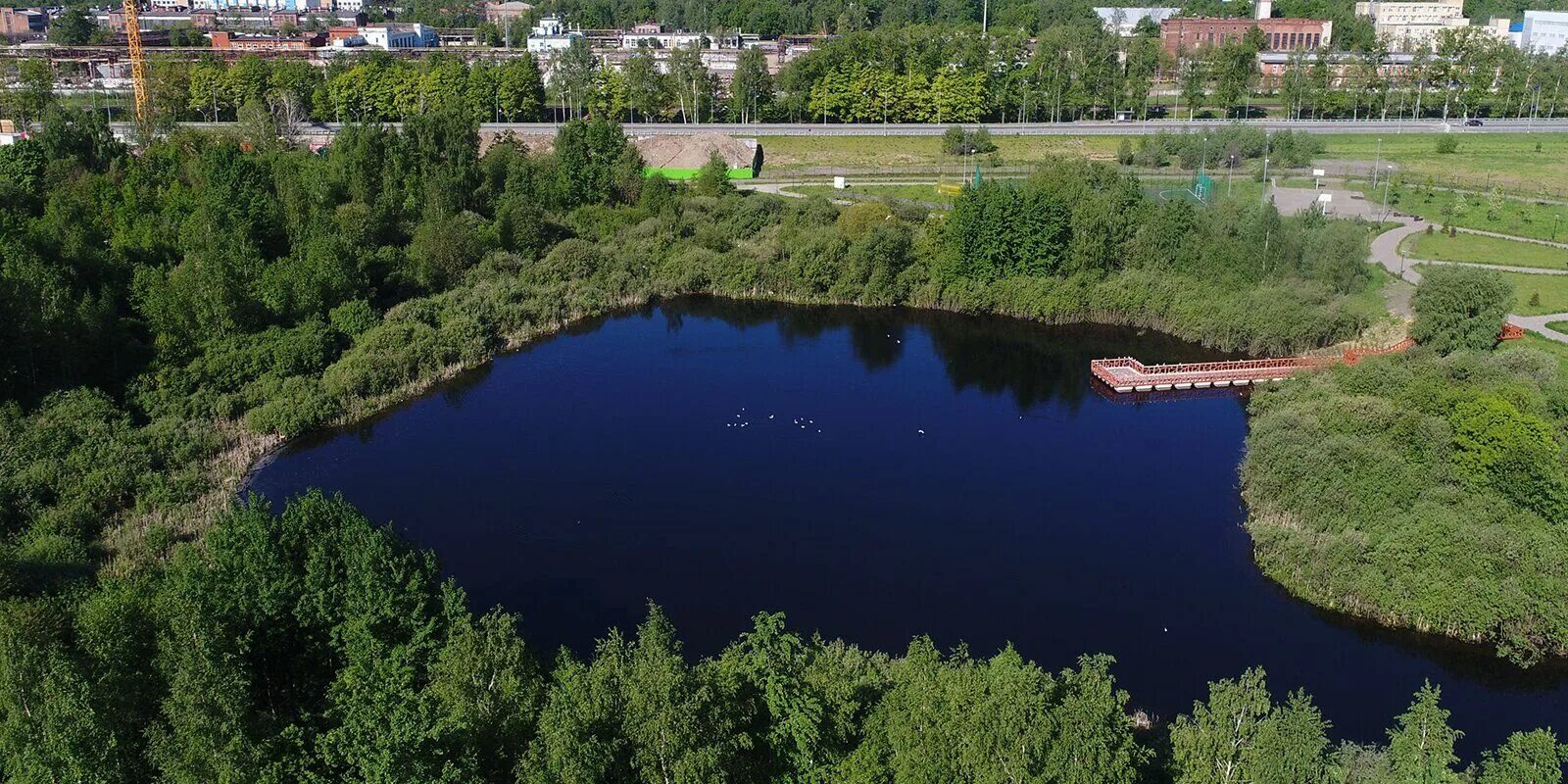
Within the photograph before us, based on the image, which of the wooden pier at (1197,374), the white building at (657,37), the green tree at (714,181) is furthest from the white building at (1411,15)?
the wooden pier at (1197,374)

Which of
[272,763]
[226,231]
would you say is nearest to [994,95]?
[226,231]

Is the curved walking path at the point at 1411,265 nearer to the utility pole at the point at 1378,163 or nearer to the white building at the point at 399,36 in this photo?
the utility pole at the point at 1378,163

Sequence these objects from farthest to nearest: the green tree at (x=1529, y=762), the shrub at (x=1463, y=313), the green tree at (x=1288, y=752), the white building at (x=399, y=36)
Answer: the white building at (x=399, y=36) → the shrub at (x=1463, y=313) → the green tree at (x=1288, y=752) → the green tree at (x=1529, y=762)

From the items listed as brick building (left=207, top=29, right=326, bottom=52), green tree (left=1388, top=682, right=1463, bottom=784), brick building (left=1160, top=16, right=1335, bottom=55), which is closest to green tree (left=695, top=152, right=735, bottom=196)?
green tree (left=1388, top=682, right=1463, bottom=784)

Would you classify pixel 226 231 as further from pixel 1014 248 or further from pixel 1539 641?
pixel 1539 641

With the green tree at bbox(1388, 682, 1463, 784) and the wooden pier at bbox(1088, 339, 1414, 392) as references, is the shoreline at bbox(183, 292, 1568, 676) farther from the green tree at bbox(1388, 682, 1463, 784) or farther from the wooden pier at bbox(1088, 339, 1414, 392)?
the green tree at bbox(1388, 682, 1463, 784)

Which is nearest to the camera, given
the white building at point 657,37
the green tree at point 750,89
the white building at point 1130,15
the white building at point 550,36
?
the green tree at point 750,89

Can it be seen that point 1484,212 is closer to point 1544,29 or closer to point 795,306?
point 795,306
